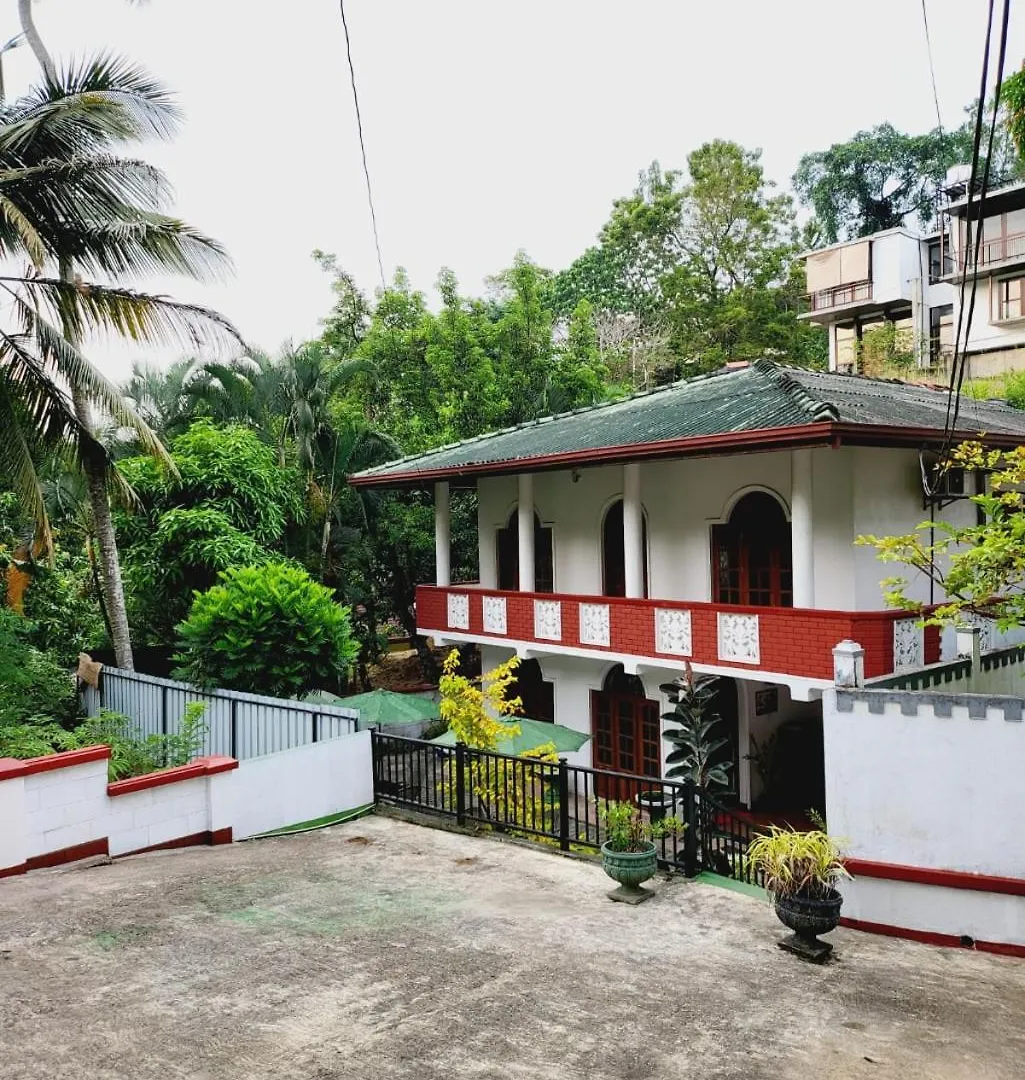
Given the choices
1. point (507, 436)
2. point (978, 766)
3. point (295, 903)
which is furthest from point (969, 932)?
point (507, 436)

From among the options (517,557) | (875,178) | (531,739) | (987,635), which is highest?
(875,178)

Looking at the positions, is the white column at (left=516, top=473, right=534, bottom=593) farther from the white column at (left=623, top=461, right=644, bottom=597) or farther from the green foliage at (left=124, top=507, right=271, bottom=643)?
the green foliage at (left=124, top=507, right=271, bottom=643)

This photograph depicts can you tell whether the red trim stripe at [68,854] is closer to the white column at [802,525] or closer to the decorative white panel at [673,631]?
the decorative white panel at [673,631]

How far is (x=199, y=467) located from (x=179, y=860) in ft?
32.4

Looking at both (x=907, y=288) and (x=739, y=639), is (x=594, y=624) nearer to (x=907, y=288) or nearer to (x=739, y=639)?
(x=739, y=639)

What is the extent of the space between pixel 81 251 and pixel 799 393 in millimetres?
10508

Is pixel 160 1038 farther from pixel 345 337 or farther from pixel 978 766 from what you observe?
pixel 345 337

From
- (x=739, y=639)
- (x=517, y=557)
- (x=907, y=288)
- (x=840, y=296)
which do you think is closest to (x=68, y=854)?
(x=739, y=639)

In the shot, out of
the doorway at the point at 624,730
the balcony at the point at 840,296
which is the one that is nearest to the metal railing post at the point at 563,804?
the doorway at the point at 624,730

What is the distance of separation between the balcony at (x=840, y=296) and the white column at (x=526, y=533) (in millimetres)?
28748

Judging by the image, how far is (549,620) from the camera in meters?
14.9

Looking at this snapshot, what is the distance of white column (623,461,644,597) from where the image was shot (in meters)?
13.9

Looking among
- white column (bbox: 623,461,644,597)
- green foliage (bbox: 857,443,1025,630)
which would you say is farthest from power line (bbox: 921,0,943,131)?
white column (bbox: 623,461,644,597)

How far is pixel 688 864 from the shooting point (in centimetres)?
854
